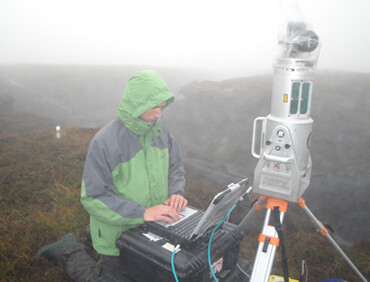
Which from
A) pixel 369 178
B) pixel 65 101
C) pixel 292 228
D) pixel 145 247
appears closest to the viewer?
pixel 145 247

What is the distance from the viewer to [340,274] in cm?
367

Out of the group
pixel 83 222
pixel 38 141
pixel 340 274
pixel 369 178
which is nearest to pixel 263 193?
pixel 340 274

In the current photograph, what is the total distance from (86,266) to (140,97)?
1885mm

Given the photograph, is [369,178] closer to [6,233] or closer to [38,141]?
[6,233]

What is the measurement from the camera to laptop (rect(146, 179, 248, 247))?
1583mm

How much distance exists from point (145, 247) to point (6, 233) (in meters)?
3.14

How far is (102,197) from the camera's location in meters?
1.90

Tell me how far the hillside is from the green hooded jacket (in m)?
1.62

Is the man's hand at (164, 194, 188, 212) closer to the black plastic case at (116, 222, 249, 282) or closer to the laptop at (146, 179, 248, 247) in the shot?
the laptop at (146, 179, 248, 247)

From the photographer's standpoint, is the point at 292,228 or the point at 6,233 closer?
the point at 6,233

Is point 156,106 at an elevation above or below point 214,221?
above

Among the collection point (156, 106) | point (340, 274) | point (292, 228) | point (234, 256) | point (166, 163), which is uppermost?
point (156, 106)

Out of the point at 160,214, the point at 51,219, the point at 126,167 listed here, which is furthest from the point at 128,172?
the point at 51,219

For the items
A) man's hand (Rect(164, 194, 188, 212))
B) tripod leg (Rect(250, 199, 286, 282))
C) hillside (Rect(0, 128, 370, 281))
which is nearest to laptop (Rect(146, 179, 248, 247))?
man's hand (Rect(164, 194, 188, 212))
